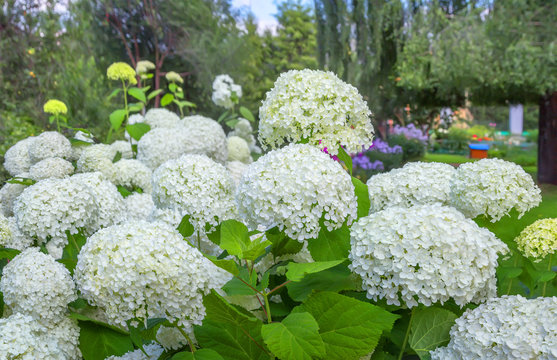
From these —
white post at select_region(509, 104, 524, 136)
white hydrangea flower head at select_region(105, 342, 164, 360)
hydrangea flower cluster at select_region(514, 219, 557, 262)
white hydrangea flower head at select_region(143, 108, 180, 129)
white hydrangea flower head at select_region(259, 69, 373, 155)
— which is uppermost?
white hydrangea flower head at select_region(259, 69, 373, 155)

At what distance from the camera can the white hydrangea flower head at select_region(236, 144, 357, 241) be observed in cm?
113

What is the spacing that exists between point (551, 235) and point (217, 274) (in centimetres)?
103

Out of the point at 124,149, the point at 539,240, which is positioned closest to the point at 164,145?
the point at 124,149

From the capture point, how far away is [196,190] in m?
1.46

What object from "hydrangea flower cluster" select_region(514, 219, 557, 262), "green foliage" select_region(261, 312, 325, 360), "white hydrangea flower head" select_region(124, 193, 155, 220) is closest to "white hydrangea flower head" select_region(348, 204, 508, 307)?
"green foliage" select_region(261, 312, 325, 360)

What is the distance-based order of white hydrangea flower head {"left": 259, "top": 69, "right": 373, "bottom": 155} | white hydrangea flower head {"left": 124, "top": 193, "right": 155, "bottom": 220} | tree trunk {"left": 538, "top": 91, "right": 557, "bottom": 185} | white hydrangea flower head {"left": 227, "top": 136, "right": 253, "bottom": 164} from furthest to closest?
tree trunk {"left": 538, "top": 91, "right": 557, "bottom": 185}
white hydrangea flower head {"left": 227, "top": 136, "right": 253, "bottom": 164}
white hydrangea flower head {"left": 124, "top": 193, "right": 155, "bottom": 220}
white hydrangea flower head {"left": 259, "top": 69, "right": 373, "bottom": 155}

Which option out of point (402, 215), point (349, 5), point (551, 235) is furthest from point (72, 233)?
point (349, 5)

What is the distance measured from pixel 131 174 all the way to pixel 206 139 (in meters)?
0.51

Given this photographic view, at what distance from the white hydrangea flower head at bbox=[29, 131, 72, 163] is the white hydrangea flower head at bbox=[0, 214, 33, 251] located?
35.4 inches

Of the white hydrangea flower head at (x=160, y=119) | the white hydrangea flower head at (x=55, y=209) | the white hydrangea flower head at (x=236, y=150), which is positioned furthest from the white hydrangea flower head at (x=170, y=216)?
the white hydrangea flower head at (x=236, y=150)

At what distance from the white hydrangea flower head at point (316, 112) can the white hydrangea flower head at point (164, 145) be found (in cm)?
148

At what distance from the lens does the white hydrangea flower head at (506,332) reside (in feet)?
3.18

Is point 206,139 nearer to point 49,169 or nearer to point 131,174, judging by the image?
point 131,174

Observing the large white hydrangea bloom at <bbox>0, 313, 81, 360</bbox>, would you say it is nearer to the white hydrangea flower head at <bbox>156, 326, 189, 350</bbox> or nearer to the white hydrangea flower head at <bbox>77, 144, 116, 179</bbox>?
the white hydrangea flower head at <bbox>156, 326, 189, 350</bbox>
